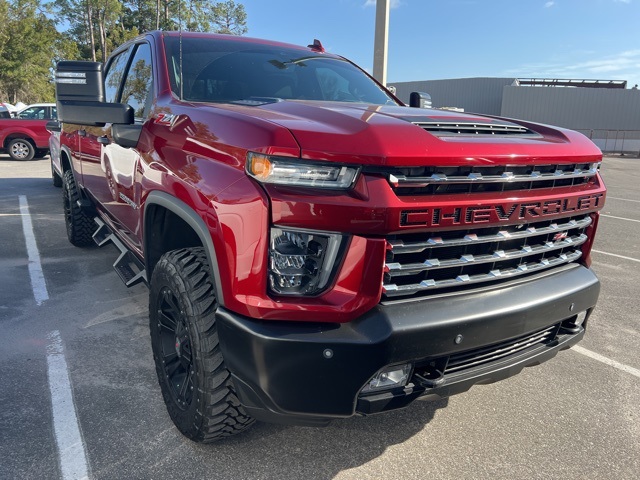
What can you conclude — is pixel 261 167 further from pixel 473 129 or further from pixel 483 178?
pixel 473 129

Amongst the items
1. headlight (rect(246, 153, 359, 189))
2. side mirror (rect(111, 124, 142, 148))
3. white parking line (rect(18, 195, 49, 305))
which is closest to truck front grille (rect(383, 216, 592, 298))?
headlight (rect(246, 153, 359, 189))

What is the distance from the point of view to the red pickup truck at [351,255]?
1.84m

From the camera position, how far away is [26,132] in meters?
14.8

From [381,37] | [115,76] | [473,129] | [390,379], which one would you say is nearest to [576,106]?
[381,37]

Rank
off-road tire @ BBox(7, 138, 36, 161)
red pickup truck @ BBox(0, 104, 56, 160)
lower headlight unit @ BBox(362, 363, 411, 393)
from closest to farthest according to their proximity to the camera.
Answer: lower headlight unit @ BBox(362, 363, 411, 393) < red pickup truck @ BBox(0, 104, 56, 160) < off-road tire @ BBox(7, 138, 36, 161)

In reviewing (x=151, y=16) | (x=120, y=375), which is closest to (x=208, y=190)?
(x=120, y=375)

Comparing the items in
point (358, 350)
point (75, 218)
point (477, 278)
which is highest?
point (477, 278)

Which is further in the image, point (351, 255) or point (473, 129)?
point (473, 129)

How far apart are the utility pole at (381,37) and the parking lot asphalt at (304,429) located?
1150cm

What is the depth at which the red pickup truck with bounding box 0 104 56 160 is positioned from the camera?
1474cm

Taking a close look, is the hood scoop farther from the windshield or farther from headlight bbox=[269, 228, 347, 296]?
the windshield

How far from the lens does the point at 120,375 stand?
10.2ft

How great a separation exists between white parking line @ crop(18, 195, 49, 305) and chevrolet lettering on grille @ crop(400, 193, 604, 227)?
358 centimetres

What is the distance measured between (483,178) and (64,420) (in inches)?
90.4
